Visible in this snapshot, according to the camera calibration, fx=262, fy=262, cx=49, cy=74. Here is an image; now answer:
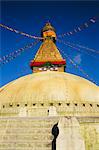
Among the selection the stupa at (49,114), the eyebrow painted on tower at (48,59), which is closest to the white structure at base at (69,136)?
the stupa at (49,114)

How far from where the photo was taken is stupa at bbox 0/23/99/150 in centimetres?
1062

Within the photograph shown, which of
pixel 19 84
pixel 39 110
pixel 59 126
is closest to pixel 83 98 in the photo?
pixel 39 110

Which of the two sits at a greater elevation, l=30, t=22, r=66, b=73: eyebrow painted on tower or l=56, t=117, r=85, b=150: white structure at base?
l=30, t=22, r=66, b=73: eyebrow painted on tower

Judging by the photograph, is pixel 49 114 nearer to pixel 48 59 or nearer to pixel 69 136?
pixel 69 136

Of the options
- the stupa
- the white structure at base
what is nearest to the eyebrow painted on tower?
the stupa

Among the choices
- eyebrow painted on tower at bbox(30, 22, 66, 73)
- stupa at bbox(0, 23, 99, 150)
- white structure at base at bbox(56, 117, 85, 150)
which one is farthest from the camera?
eyebrow painted on tower at bbox(30, 22, 66, 73)

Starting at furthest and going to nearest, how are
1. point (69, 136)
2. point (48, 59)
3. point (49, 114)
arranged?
point (48, 59) → point (49, 114) → point (69, 136)

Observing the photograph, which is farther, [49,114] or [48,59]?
[48,59]

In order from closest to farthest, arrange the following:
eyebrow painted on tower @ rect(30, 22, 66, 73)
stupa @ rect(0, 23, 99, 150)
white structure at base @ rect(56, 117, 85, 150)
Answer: white structure at base @ rect(56, 117, 85, 150), stupa @ rect(0, 23, 99, 150), eyebrow painted on tower @ rect(30, 22, 66, 73)

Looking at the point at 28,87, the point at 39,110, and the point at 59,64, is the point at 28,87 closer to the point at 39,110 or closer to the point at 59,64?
the point at 39,110

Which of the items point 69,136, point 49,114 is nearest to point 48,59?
point 49,114

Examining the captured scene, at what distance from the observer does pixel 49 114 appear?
50.5 feet

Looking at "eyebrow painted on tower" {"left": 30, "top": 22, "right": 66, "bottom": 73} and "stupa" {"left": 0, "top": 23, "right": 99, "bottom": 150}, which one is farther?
"eyebrow painted on tower" {"left": 30, "top": 22, "right": 66, "bottom": 73}

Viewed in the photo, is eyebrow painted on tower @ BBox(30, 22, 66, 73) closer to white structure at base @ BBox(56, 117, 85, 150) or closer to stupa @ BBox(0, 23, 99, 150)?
stupa @ BBox(0, 23, 99, 150)
